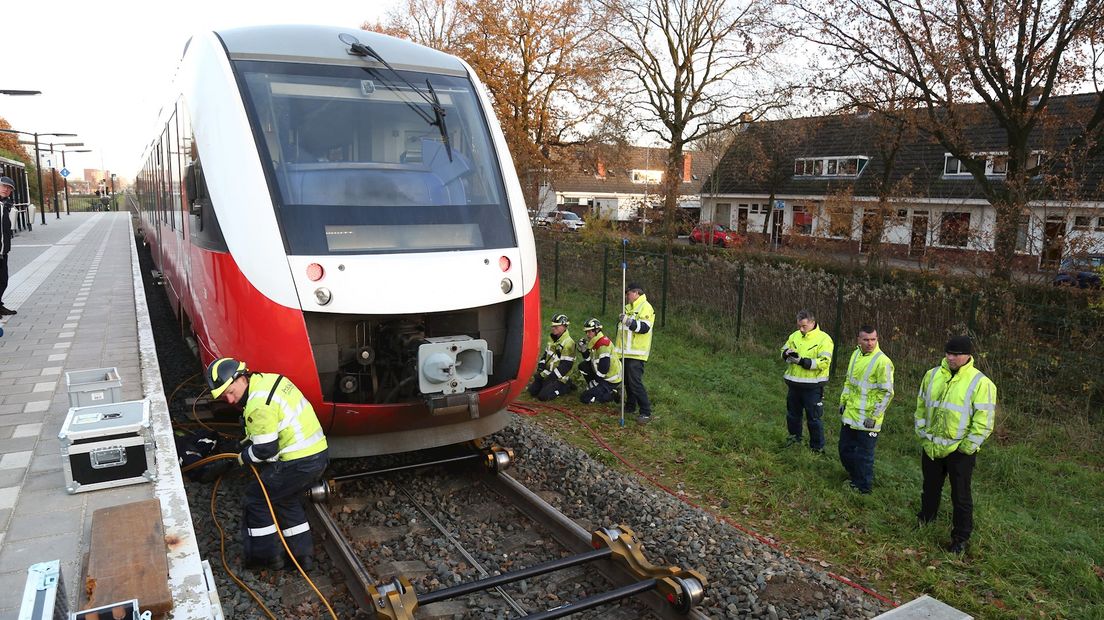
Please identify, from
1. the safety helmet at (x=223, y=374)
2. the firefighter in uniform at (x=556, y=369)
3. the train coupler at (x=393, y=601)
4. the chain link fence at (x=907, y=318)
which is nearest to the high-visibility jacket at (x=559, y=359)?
the firefighter in uniform at (x=556, y=369)

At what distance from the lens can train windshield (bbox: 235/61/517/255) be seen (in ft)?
17.8

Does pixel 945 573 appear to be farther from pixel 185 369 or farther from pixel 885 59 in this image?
pixel 885 59

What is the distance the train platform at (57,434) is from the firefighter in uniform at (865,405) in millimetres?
5354

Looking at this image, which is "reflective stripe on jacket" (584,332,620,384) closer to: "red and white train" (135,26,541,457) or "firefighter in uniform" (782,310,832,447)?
"firefighter in uniform" (782,310,832,447)

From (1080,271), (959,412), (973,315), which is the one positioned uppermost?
(1080,271)

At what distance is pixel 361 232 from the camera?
5.46 m

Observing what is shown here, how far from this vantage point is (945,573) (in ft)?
17.8

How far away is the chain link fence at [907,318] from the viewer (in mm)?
8953

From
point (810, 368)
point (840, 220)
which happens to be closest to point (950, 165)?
point (840, 220)

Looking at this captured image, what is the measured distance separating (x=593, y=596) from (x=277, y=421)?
229cm

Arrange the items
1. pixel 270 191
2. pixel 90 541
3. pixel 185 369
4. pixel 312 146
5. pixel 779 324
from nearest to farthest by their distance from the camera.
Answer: pixel 90 541 → pixel 270 191 → pixel 312 146 → pixel 185 369 → pixel 779 324

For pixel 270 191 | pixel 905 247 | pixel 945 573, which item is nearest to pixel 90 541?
pixel 270 191

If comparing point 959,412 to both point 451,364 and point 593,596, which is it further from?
point 451,364

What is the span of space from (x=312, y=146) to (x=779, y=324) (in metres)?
9.06
